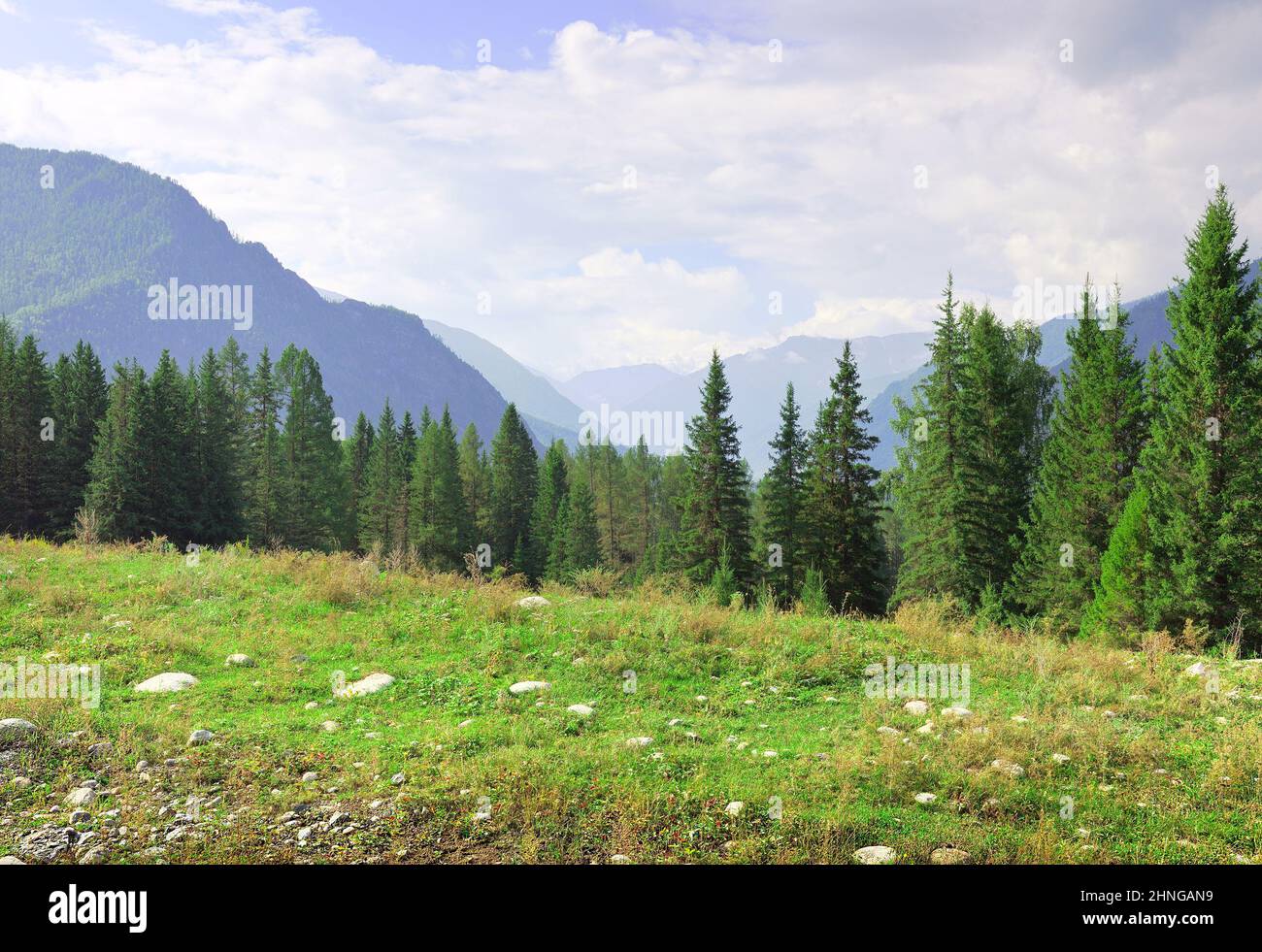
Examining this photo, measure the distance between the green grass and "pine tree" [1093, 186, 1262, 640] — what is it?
1497 centimetres

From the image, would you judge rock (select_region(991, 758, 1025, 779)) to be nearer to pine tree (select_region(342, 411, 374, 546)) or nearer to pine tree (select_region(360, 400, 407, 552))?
pine tree (select_region(360, 400, 407, 552))

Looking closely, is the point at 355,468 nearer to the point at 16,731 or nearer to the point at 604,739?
the point at 16,731

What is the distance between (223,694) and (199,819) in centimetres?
335

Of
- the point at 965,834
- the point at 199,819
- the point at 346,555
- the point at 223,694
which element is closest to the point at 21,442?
the point at 346,555

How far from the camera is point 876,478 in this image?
36.3 metres

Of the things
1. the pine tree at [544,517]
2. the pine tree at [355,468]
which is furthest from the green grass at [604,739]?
the pine tree at [544,517]

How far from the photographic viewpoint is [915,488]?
34.2m

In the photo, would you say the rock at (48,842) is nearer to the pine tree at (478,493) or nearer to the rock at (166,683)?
the rock at (166,683)

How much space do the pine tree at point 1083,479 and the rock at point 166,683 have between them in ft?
93.1

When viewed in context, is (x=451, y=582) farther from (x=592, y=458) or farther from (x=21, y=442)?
(x=592, y=458)

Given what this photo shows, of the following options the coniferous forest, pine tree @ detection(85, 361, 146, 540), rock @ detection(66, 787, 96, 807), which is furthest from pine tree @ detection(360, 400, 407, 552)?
rock @ detection(66, 787, 96, 807)

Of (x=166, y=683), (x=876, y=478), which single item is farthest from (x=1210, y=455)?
(x=166, y=683)

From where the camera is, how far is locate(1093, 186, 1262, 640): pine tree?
22.7m

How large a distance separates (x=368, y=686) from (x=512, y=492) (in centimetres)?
6635
